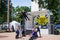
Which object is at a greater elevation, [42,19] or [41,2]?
[41,2]

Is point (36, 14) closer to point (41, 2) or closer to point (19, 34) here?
point (41, 2)

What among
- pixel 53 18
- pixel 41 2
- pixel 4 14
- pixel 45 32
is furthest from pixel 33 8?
pixel 41 2

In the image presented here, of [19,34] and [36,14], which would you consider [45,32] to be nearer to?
[36,14]

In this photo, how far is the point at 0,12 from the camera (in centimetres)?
6347

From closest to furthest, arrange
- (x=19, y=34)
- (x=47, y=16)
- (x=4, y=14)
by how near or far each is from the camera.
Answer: (x=19, y=34) < (x=47, y=16) < (x=4, y=14)

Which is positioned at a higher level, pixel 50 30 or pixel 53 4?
pixel 53 4

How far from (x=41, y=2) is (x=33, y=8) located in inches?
1789

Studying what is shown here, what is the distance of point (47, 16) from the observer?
116 feet

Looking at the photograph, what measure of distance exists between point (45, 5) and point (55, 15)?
9660mm

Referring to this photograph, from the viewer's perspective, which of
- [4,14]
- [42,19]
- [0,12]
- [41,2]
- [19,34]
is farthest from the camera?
[4,14]

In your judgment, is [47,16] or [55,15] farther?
[55,15]

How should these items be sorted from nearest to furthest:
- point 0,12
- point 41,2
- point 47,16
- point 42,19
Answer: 1. point 41,2
2. point 42,19
3. point 47,16
4. point 0,12

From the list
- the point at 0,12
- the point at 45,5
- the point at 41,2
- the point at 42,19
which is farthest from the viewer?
the point at 0,12

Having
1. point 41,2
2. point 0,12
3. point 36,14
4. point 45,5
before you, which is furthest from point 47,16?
point 0,12
